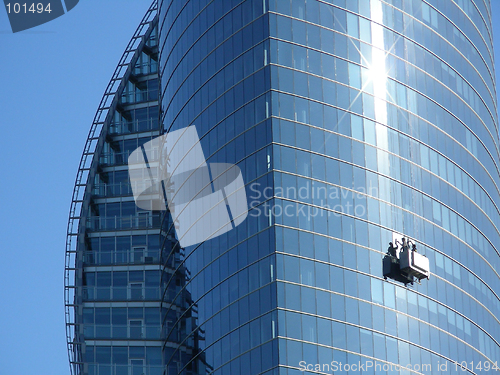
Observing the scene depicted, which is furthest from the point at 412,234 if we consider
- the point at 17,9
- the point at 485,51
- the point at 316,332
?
the point at 17,9

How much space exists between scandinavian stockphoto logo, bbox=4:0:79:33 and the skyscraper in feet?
42.5

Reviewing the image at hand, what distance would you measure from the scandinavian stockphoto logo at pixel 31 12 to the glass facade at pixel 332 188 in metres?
12.9

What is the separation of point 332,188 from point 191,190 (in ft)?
43.3

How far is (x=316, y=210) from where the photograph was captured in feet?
276

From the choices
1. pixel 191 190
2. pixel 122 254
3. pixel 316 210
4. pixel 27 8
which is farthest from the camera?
pixel 122 254

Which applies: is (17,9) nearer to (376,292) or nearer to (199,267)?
(199,267)

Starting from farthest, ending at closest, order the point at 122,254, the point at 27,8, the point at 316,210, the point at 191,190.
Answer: the point at 122,254 < the point at 191,190 < the point at 27,8 < the point at 316,210

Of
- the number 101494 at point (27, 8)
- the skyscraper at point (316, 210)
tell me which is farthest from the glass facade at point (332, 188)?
the number 101494 at point (27, 8)

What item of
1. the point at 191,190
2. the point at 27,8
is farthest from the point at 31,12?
the point at 191,190

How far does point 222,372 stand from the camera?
82.7m

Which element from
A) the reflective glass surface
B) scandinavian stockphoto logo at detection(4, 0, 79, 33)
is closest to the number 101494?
scandinavian stockphoto logo at detection(4, 0, 79, 33)

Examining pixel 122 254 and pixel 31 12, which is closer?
pixel 31 12

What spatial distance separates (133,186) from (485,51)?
37.6 metres

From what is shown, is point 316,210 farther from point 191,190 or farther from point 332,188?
point 191,190
